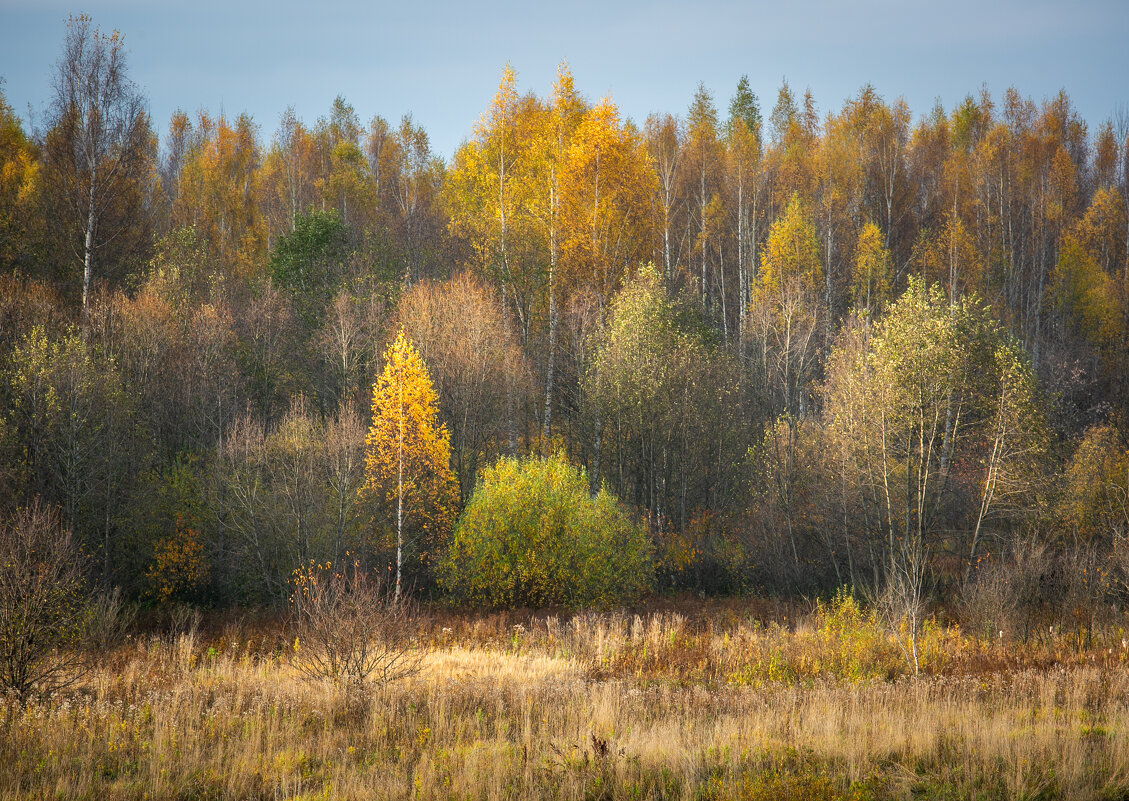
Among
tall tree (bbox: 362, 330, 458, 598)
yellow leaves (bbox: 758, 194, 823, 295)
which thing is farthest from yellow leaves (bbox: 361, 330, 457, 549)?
yellow leaves (bbox: 758, 194, 823, 295)

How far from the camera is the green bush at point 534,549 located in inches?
823

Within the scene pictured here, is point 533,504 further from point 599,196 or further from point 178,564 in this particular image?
point 599,196

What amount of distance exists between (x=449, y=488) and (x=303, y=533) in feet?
13.7

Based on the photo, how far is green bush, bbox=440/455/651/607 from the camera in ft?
68.6

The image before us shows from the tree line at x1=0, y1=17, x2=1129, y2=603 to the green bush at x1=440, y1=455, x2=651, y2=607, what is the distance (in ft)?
4.11

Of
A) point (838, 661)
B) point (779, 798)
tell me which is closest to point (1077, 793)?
point (779, 798)

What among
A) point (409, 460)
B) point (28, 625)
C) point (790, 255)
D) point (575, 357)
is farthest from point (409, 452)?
point (790, 255)

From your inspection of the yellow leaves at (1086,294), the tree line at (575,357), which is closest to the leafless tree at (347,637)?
the tree line at (575,357)

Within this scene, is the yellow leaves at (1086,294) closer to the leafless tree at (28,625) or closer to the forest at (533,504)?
the forest at (533,504)

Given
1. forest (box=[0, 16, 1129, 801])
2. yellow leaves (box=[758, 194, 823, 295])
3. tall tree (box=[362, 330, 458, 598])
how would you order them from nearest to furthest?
forest (box=[0, 16, 1129, 801]) → tall tree (box=[362, 330, 458, 598]) → yellow leaves (box=[758, 194, 823, 295])

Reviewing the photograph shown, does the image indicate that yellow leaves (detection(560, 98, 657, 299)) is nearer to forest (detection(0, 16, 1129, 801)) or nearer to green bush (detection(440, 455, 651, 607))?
forest (detection(0, 16, 1129, 801))

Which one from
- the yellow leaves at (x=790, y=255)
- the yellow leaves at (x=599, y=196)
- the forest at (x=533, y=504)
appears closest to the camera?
the forest at (x=533, y=504)

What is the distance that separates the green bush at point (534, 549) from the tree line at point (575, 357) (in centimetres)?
125

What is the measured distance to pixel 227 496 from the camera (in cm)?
2225
